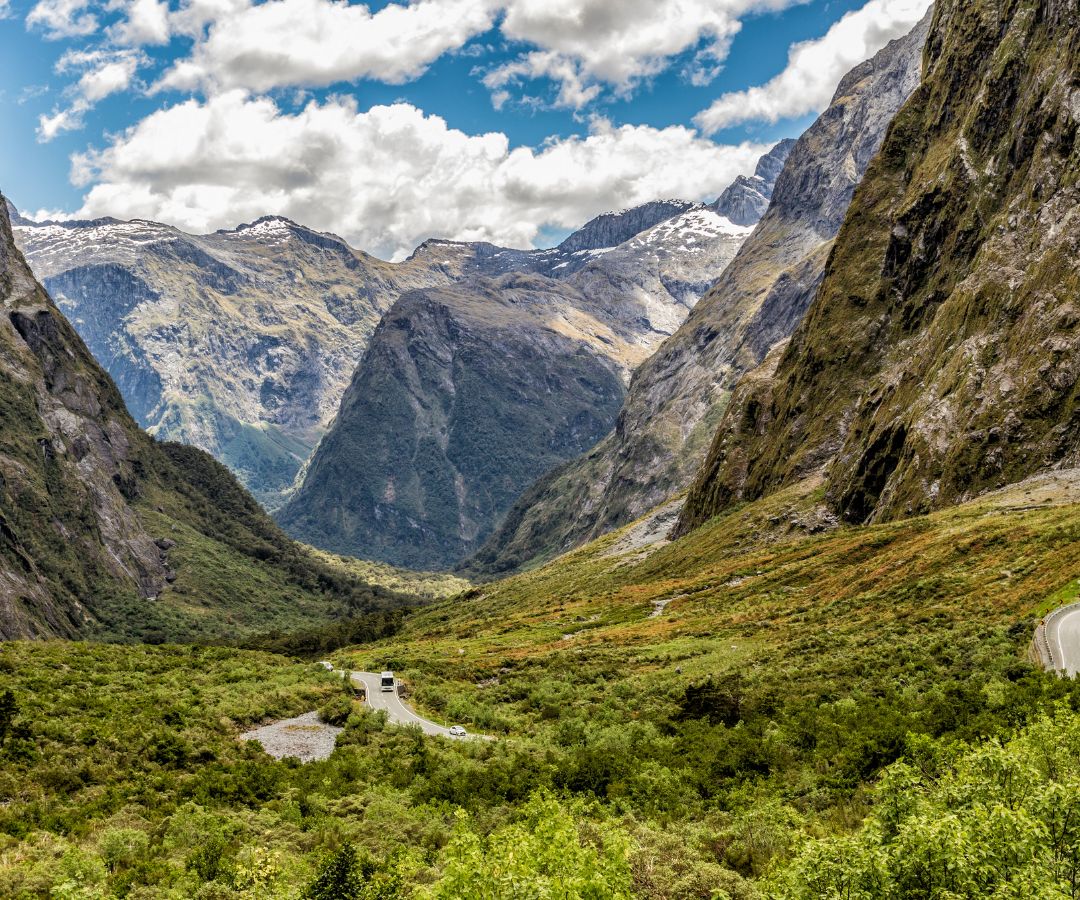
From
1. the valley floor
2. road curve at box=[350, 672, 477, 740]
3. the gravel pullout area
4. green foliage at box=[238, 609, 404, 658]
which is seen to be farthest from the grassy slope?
green foliage at box=[238, 609, 404, 658]

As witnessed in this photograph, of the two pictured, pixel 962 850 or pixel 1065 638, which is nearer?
pixel 962 850

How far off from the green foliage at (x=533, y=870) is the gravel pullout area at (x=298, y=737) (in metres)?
22.2

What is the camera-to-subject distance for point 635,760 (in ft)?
109

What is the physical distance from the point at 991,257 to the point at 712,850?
92.0m

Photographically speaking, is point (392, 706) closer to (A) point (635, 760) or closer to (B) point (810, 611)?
(A) point (635, 760)

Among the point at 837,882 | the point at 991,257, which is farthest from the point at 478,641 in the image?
the point at 837,882

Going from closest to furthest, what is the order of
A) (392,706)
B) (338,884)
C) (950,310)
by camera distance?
(338,884) → (392,706) → (950,310)

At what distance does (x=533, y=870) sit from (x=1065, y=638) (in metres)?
29.3

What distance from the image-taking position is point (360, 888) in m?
18.7

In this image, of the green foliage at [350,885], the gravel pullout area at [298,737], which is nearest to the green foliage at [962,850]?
the green foliage at [350,885]

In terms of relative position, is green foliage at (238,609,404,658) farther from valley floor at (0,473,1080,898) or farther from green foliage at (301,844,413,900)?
green foliage at (301,844,413,900)

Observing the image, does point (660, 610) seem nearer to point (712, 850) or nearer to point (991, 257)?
point (991, 257)

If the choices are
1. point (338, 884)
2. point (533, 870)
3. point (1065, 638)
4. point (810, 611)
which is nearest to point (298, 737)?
point (338, 884)

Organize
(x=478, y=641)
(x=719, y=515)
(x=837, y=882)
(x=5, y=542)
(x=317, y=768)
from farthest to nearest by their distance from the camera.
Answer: (x=5, y=542)
(x=719, y=515)
(x=478, y=641)
(x=317, y=768)
(x=837, y=882)
